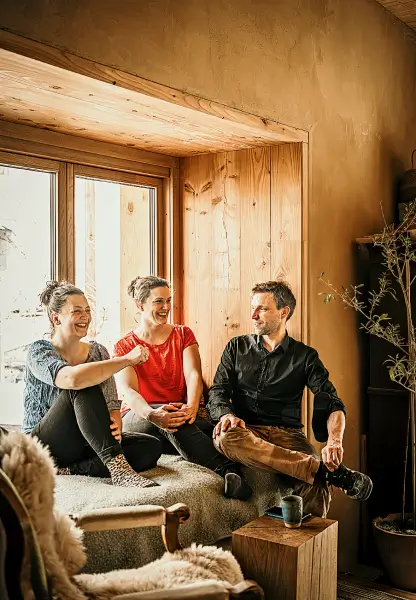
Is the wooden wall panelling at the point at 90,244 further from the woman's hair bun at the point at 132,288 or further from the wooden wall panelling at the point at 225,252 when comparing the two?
the wooden wall panelling at the point at 225,252

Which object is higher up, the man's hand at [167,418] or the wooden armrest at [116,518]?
the man's hand at [167,418]

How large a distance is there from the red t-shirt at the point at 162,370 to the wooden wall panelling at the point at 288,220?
572 mm

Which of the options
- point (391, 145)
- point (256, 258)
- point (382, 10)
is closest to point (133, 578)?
point (256, 258)

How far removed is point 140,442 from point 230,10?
1.89m

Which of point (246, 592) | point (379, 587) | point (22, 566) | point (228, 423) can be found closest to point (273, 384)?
point (228, 423)

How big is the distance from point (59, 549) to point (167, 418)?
131 centimetres

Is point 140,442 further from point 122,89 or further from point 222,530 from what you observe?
point 122,89

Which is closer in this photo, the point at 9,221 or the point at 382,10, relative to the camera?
the point at 9,221

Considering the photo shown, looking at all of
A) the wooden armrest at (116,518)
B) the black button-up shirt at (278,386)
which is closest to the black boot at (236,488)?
the black button-up shirt at (278,386)

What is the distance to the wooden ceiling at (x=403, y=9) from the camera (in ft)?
13.9

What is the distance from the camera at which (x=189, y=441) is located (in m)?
3.35

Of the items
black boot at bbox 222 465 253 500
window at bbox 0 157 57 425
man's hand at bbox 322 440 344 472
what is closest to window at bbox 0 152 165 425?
window at bbox 0 157 57 425

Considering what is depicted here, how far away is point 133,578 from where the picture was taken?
210 cm

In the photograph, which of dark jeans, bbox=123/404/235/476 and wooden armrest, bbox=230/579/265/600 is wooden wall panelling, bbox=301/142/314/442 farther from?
wooden armrest, bbox=230/579/265/600
